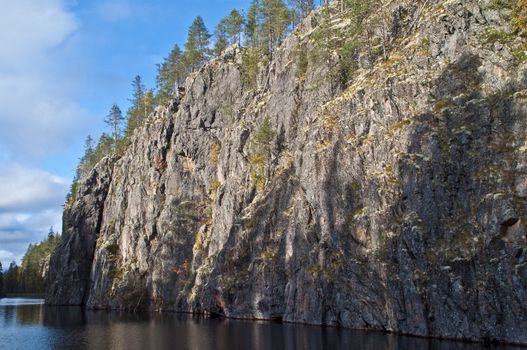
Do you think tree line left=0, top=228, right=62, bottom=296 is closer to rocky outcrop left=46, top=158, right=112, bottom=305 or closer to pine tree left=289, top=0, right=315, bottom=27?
rocky outcrop left=46, top=158, right=112, bottom=305

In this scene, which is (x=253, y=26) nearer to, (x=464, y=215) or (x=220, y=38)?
(x=220, y=38)

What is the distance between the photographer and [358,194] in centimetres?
5747

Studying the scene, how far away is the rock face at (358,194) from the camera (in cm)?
4381

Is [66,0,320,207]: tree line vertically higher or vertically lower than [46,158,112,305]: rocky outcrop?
higher

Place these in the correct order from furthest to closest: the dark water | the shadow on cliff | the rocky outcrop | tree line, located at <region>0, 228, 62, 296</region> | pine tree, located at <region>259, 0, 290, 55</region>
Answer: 1. tree line, located at <region>0, 228, 62, 296</region>
2. the rocky outcrop
3. pine tree, located at <region>259, 0, 290, 55</region>
4. the dark water
5. the shadow on cliff

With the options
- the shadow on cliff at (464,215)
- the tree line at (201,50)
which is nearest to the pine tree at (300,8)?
the tree line at (201,50)

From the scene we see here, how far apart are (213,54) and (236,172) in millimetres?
45365

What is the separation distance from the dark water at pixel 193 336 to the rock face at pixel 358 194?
446 centimetres

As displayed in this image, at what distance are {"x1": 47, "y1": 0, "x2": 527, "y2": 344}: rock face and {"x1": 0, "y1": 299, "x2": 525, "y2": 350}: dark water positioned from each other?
4.46m

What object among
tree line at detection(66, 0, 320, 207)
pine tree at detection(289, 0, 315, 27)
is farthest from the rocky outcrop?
pine tree at detection(289, 0, 315, 27)

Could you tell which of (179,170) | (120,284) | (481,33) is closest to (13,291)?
(120,284)

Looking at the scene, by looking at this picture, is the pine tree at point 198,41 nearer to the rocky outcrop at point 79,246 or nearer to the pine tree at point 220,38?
the pine tree at point 220,38

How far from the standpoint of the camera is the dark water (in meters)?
43.2


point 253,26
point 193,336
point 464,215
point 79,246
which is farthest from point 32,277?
point 464,215
